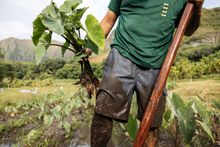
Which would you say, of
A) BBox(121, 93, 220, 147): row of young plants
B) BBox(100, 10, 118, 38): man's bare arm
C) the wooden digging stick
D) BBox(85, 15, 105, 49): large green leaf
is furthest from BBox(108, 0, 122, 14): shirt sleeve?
BBox(121, 93, 220, 147): row of young plants

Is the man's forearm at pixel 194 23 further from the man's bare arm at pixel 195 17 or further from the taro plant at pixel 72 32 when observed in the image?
the taro plant at pixel 72 32

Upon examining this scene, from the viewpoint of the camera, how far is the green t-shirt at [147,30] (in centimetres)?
190

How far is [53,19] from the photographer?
2062mm

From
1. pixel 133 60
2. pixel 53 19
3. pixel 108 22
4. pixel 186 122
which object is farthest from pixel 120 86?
pixel 186 122

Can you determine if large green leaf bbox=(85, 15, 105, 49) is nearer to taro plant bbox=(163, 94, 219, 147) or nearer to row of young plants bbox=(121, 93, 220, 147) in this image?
row of young plants bbox=(121, 93, 220, 147)

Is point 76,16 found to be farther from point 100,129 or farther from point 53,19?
point 100,129

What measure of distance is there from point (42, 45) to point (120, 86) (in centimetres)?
65

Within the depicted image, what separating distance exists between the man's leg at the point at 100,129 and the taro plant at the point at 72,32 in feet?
1.17

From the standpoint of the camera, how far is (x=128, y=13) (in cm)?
198

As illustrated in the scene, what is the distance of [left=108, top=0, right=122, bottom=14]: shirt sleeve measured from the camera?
2.08m

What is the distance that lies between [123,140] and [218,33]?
62280 mm

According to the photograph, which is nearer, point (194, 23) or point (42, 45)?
point (194, 23)

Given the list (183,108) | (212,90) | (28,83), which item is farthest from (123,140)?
(28,83)

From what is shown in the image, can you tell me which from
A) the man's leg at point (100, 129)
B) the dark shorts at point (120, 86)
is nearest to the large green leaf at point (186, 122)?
the dark shorts at point (120, 86)
